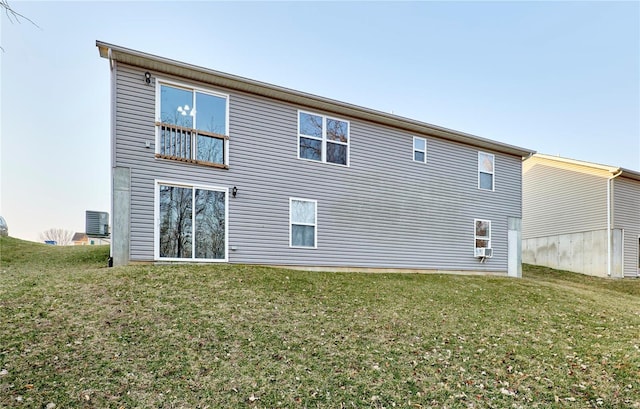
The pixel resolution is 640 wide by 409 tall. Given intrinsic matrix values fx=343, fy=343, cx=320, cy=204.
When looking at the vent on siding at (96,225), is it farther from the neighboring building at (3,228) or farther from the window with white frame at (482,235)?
the window with white frame at (482,235)

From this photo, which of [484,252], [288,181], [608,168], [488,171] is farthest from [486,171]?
[288,181]

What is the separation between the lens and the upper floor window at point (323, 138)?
406 inches

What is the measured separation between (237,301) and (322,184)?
16.7ft

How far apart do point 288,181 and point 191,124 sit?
2979 mm

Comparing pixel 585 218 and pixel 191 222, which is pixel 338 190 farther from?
pixel 585 218

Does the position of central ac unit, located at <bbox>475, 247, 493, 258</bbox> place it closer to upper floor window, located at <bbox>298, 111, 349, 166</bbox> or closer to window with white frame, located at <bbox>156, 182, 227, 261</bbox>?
upper floor window, located at <bbox>298, 111, 349, 166</bbox>

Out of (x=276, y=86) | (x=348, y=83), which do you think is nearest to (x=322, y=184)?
(x=276, y=86)

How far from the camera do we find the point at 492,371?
456cm

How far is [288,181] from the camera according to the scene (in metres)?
9.93

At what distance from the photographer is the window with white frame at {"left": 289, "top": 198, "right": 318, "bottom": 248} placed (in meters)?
9.90

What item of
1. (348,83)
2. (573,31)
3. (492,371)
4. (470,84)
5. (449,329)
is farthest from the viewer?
(348,83)

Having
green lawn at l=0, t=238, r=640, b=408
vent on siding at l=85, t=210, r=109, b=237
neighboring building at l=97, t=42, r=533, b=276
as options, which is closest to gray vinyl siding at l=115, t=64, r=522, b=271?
neighboring building at l=97, t=42, r=533, b=276

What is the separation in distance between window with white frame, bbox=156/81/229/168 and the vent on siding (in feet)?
10.1

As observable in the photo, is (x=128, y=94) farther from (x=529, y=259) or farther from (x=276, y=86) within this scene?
(x=529, y=259)
